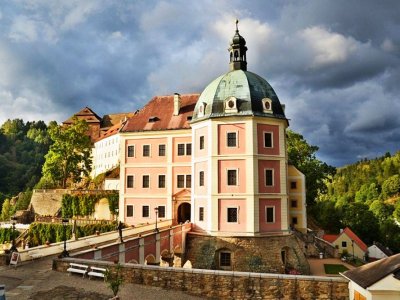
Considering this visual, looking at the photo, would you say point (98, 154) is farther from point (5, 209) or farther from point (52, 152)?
point (52, 152)

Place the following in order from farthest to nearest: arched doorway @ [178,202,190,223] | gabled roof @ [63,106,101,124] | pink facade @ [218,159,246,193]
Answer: gabled roof @ [63,106,101,124] < arched doorway @ [178,202,190,223] < pink facade @ [218,159,246,193]

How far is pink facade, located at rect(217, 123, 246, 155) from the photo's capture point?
28.3 metres

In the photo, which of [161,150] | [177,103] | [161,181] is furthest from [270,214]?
[177,103]

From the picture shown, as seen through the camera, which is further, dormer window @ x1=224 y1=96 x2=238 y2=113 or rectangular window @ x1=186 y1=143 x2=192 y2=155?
rectangular window @ x1=186 y1=143 x2=192 y2=155

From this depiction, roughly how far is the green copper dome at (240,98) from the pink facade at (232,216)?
6.20m

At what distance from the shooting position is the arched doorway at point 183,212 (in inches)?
1374

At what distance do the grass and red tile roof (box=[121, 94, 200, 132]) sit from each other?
628 inches

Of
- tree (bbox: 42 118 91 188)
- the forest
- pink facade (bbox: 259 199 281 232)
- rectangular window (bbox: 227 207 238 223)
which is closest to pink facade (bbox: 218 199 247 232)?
rectangular window (bbox: 227 207 238 223)

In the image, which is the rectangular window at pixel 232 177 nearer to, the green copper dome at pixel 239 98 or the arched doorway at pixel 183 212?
the green copper dome at pixel 239 98

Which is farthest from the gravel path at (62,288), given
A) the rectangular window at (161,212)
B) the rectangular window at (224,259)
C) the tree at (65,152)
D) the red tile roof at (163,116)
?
the tree at (65,152)

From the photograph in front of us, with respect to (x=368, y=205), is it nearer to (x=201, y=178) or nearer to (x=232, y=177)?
(x=201, y=178)

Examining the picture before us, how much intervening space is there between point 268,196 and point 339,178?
413ft

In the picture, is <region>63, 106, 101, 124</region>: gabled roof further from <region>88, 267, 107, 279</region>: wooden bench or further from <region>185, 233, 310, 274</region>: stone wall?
<region>88, 267, 107, 279</region>: wooden bench

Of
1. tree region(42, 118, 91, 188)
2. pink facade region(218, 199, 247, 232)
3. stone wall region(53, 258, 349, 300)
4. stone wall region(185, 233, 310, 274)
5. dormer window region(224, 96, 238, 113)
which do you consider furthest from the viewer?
tree region(42, 118, 91, 188)
